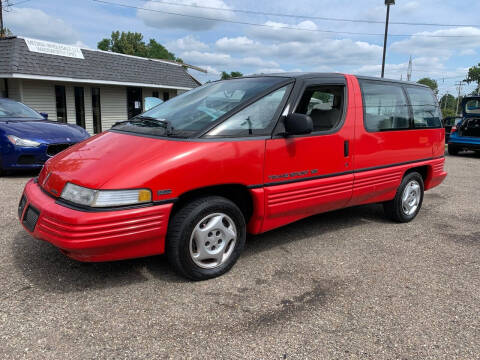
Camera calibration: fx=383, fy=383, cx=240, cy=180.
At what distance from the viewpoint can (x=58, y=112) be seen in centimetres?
1542

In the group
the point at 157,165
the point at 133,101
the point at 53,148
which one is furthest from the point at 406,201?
the point at 133,101

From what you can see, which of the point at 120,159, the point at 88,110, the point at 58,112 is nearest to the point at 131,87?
the point at 88,110

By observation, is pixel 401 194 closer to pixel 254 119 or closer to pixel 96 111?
pixel 254 119

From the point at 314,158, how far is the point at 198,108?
45.4 inches

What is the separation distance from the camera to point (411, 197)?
484cm

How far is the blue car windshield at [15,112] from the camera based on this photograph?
7.25 m

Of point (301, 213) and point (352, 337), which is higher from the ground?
point (301, 213)

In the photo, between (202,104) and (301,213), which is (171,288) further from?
(202,104)

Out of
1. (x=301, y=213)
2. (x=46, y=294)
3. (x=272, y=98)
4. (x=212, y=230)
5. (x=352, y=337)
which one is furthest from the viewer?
(x=301, y=213)

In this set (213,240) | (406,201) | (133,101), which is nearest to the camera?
(213,240)

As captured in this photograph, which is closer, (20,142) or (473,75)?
(20,142)

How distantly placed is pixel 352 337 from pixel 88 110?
1649 centimetres

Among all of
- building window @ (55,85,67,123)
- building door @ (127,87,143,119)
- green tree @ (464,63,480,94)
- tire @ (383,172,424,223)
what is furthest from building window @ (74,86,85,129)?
green tree @ (464,63,480,94)

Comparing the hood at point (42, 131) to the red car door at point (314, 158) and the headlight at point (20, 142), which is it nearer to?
the headlight at point (20, 142)
